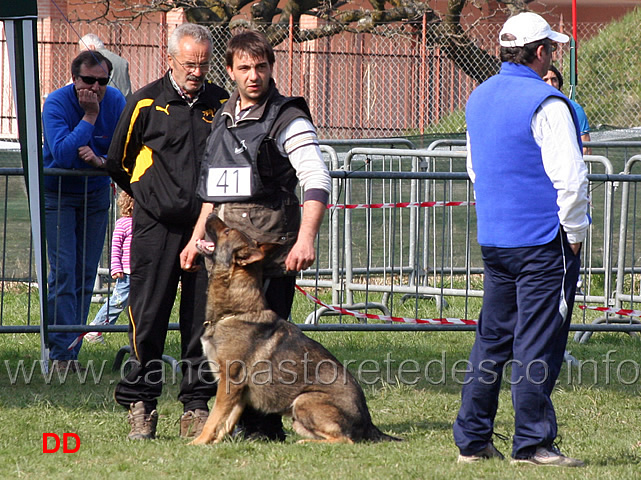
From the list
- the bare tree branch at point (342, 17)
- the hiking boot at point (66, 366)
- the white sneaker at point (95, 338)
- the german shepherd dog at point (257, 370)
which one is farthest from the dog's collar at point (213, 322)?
the bare tree branch at point (342, 17)

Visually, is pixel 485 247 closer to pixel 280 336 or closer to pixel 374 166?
pixel 280 336

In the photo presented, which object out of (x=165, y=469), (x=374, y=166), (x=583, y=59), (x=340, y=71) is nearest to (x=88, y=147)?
(x=165, y=469)

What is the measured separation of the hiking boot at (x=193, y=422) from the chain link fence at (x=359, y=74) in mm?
11240

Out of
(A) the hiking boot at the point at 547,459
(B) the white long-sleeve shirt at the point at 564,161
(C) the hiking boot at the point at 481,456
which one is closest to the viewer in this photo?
(B) the white long-sleeve shirt at the point at 564,161

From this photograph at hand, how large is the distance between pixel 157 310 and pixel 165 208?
0.54 meters

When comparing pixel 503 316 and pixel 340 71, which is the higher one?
pixel 340 71

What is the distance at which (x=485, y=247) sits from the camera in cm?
429

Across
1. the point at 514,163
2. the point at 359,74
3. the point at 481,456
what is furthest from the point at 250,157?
the point at 359,74

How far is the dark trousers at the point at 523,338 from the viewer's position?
161 inches

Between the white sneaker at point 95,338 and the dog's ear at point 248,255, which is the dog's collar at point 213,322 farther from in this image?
the white sneaker at point 95,338

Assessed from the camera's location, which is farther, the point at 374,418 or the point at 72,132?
the point at 72,132

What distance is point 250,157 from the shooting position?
4.48 meters

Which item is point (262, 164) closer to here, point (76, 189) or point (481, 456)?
point (481, 456)

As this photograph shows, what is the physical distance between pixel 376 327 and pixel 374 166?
4302 millimetres
